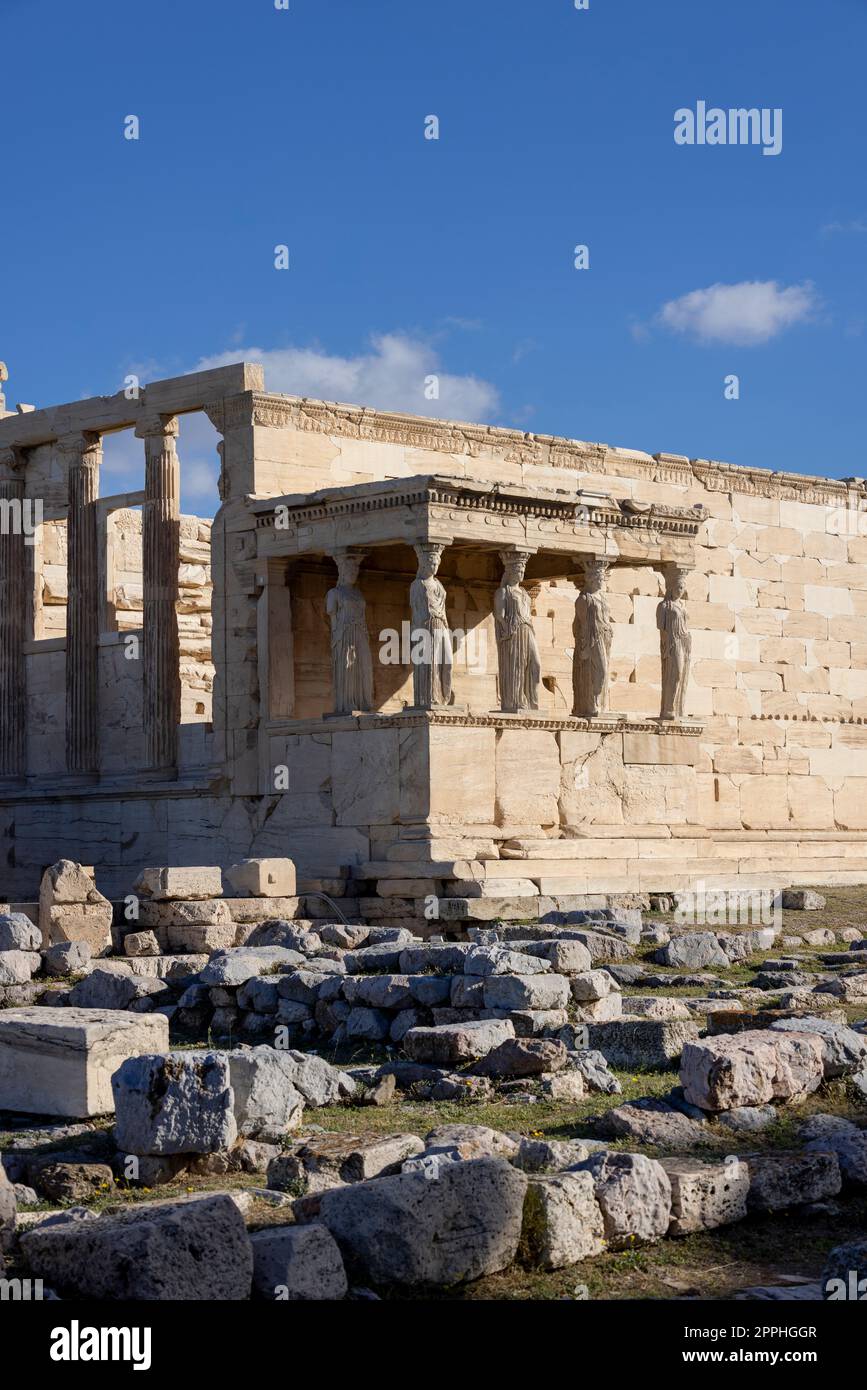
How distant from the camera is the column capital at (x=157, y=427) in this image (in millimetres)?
21203

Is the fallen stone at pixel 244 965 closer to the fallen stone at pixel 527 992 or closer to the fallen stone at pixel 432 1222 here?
the fallen stone at pixel 527 992

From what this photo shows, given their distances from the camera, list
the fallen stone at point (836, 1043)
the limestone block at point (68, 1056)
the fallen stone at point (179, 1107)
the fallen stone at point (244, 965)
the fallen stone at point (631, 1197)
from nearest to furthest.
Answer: the fallen stone at point (631, 1197) < the fallen stone at point (179, 1107) < the limestone block at point (68, 1056) < the fallen stone at point (836, 1043) < the fallen stone at point (244, 965)

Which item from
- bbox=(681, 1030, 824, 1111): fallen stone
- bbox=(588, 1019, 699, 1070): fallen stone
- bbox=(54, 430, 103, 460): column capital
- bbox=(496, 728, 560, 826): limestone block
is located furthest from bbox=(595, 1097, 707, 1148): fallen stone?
bbox=(54, 430, 103, 460): column capital

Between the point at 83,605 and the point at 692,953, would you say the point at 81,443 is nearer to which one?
the point at 83,605

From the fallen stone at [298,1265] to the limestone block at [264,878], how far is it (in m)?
10.7

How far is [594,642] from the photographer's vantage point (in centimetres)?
2009

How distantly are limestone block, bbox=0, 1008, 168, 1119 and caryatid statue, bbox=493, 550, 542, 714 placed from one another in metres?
9.85

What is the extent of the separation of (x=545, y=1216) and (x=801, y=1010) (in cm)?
475

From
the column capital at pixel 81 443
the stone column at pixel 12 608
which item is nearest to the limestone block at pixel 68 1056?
the column capital at pixel 81 443

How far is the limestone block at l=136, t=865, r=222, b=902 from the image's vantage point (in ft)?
52.3

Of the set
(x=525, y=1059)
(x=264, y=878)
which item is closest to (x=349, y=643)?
(x=264, y=878)

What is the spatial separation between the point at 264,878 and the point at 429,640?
2.79 meters

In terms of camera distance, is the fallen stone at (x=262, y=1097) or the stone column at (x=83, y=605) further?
the stone column at (x=83, y=605)
